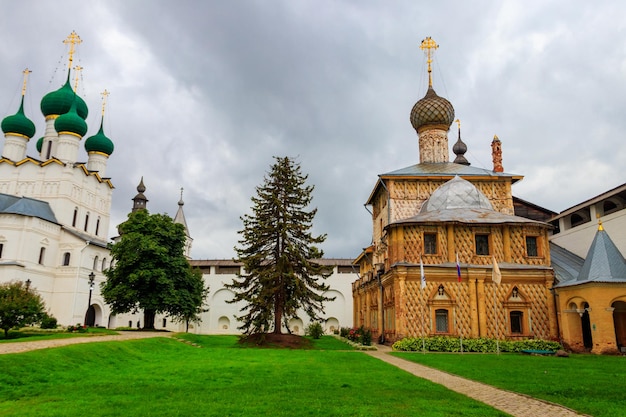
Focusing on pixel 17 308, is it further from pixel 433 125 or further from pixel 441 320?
pixel 433 125

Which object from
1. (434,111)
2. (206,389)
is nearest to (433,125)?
(434,111)

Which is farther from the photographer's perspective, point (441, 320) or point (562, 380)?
point (441, 320)

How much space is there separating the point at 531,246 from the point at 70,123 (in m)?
45.5

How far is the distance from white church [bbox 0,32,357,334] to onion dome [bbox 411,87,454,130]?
22.7m

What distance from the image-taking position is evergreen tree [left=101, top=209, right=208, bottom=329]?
32.3m

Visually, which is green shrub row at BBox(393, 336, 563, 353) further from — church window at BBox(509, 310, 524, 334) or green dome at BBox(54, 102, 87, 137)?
green dome at BBox(54, 102, 87, 137)

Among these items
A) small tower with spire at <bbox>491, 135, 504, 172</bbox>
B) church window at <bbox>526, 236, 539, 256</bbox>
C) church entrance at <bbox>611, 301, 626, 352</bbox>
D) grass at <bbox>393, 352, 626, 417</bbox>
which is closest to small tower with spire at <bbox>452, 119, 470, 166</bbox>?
small tower with spire at <bbox>491, 135, 504, 172</bbox>

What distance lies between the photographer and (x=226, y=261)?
188 ft

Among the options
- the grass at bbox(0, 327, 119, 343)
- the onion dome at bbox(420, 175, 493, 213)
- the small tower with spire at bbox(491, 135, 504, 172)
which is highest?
the small tower with spire at bbox(491, 135, 504, 172)

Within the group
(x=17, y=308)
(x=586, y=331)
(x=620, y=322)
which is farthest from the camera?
(x=586, y=331)

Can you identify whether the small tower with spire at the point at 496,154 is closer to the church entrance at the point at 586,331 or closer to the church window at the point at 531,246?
the church window at the point at 531,246

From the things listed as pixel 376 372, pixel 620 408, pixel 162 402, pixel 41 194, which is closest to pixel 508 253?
pixel 376 372

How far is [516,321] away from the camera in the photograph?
2602cm

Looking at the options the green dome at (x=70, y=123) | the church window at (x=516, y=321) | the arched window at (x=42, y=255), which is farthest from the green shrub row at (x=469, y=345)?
the green dome at (x=70, y=123)
